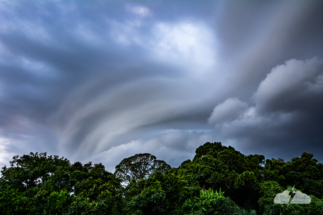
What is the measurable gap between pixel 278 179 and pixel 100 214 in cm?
2703

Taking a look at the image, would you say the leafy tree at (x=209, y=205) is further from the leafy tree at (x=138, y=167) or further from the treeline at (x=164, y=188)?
the leafy tree at (x=138, y=167)

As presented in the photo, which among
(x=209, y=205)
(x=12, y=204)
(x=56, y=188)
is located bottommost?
(x=209, y=205)

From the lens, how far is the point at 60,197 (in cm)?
2339

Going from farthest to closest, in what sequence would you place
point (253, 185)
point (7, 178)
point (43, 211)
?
1. point (7, 178)
2. point (253, 185)
3. point (43, 211)

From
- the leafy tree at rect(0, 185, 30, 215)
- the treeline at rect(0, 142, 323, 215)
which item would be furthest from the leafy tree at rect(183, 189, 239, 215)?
the leafy tree at rect(0, 185, 30, 215)

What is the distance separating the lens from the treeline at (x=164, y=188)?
70.9ft

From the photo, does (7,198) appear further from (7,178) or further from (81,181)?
(7,178)

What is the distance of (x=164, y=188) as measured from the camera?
24406 millimetres

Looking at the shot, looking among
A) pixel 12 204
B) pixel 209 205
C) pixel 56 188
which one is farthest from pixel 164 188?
pixel 56 188

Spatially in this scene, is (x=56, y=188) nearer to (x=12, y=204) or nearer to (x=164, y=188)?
(x=12, y=204)

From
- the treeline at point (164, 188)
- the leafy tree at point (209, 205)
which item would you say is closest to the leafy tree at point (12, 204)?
the treeline at point (164, 188)

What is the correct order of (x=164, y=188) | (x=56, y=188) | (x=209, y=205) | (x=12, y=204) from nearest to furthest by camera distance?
(x=12, y=204) < (x=209, y=205) < (x=164, y=188) < (x=56, y=188)

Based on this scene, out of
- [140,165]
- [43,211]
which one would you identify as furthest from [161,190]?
[140,165]

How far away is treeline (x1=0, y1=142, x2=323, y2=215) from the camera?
21609mm
